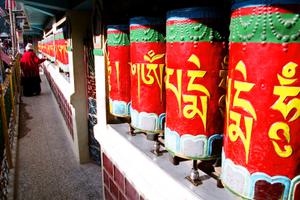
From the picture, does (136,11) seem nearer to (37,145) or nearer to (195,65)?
(195,65)

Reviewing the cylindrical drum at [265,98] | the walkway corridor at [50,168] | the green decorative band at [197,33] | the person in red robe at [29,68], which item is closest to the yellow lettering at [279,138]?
the cylindrical drum at [265,98]

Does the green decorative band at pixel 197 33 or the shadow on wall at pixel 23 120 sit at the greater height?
the green decorative band at pixel 197 33

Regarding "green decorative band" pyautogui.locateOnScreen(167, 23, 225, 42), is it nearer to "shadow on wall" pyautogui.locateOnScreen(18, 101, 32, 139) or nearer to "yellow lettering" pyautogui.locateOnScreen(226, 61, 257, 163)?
"yellow lettering" pyautogui.locateOnScreen(226, 61, 257, 163)

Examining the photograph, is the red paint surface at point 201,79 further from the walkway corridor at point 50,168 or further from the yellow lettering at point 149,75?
the walkway corridor at point 50,168

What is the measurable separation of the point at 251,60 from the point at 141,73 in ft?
1.86

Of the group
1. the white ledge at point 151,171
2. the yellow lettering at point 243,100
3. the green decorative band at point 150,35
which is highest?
the green decorative band at point 150,35

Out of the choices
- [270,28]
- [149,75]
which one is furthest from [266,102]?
[149,75]

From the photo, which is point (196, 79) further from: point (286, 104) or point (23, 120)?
point (23, 120)

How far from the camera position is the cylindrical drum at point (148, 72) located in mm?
1026

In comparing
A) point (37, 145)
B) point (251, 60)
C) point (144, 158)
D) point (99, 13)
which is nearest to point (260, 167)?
point (251, 60)

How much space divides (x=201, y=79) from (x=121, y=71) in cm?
61

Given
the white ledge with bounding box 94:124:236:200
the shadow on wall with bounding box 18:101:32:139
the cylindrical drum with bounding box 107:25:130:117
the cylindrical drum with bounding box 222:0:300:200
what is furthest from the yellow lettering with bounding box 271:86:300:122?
the shadow on wall with bounding box 18:101:32:139

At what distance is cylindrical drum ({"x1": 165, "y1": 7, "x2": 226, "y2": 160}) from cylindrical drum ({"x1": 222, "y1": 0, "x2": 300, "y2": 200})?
12cm

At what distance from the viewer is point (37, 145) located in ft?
12.9
